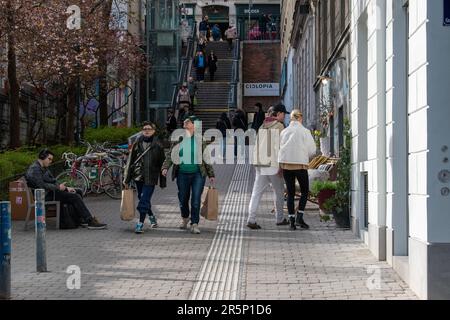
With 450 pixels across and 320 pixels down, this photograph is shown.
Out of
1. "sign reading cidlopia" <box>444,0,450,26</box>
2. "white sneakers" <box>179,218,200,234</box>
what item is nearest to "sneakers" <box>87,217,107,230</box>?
"white sneakers" <box>179,218,200,234</box>

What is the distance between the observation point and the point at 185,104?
3572cm

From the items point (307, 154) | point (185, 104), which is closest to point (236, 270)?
point (307, 154)

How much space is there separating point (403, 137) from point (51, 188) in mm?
6212

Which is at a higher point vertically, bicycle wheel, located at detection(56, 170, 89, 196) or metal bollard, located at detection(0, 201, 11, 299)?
bicycle wheel, located at detection(56, 170, 89, 196)

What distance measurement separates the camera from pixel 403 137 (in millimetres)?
9570

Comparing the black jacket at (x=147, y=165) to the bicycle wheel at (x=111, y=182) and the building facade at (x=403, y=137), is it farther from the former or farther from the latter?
the bicycle wheel at (x=111, y=182)

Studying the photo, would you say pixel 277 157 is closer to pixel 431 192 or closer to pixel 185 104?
pixel 431 192

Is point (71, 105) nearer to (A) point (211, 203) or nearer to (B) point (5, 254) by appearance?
(A) point (211, 203)

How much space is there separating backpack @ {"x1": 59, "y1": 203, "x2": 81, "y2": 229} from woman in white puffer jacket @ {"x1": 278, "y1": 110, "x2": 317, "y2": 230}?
3.36m

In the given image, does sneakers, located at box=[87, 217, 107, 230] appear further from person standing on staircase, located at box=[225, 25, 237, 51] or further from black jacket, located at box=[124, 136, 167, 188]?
person standing on staircase, located at box=[225, 25, 237, 51]

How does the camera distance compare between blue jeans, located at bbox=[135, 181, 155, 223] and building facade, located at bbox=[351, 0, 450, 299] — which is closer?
building facade, located at bbox=[351, 0, 450, 299]

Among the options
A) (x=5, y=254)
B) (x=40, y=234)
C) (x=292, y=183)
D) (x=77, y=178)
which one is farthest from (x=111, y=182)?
(x=5, y=254)

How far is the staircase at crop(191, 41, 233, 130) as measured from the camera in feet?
130

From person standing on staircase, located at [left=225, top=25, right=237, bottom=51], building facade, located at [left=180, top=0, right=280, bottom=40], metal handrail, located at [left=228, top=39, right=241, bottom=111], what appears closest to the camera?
metal handrail, located at [left=228, top=39, right=241, bottom=111]
